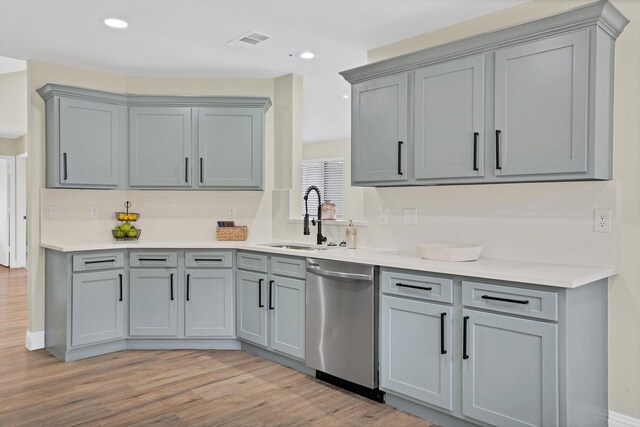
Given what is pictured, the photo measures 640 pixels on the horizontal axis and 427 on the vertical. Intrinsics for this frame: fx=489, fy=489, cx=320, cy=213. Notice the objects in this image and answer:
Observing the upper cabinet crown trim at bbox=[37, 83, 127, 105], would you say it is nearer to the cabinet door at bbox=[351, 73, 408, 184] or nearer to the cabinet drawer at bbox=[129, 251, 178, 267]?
the cabinet drawer at bbox=[129, 251, 178, 267]

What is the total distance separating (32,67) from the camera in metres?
4.14

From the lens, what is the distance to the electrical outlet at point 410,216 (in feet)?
11.6

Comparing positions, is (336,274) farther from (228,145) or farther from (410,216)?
(228,145)

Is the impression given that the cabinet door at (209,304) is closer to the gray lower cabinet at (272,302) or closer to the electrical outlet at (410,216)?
the gray lower cabinet at (272,302)

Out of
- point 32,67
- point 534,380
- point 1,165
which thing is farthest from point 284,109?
point 1,165

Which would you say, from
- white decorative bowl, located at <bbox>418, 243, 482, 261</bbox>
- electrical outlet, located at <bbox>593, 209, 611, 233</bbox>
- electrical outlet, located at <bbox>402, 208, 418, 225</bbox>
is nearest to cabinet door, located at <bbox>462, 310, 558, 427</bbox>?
white decorative bowl, located at <bbox>418, 243, 482, 261</bbox>

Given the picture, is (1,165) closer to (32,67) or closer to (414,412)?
(32,67)

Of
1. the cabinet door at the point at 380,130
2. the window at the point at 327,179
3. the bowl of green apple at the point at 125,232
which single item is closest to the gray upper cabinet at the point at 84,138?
the bowl of green apple at the point at 125,232

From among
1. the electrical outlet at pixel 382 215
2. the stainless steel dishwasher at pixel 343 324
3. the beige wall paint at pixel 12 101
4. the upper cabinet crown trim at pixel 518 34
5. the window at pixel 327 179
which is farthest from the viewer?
the window at pixel 327 179

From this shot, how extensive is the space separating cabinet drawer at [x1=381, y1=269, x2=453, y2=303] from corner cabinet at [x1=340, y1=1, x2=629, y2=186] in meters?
0.65

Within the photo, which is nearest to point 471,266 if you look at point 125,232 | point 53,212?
point 125,232

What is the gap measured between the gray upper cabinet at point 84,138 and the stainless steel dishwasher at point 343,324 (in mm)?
2101

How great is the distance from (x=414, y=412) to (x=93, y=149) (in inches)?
130

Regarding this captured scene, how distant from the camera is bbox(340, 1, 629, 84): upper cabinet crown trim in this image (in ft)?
7.82
